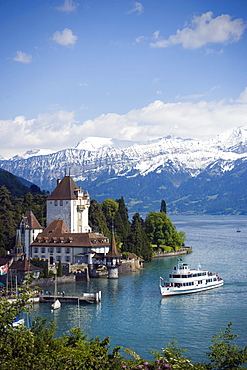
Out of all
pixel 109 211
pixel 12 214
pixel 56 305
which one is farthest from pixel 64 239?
pixel 109 211

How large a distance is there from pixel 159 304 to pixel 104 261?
2532 centimetres

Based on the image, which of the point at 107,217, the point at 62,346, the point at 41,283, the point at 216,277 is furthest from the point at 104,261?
the point at 62,346

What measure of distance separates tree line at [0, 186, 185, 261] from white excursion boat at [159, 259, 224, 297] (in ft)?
100

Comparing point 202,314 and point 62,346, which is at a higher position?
point 62,346

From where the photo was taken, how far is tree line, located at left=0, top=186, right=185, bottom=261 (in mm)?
108312

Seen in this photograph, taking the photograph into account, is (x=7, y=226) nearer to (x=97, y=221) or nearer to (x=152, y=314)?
(x=97, y=221)

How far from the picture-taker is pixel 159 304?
6994cm

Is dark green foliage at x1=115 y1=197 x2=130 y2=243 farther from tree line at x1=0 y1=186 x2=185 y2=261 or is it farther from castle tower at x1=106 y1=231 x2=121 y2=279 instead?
castle tower at x1=106 y1=231 x2=121 y2=279

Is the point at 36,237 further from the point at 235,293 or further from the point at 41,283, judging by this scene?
the point at 235,293

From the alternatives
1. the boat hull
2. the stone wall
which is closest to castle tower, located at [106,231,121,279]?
the stone wall

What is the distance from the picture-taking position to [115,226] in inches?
4941

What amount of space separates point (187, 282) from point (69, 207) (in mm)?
34859

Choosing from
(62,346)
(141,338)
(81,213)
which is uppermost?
(81,213)

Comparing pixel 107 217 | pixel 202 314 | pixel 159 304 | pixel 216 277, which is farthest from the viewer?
pixel 107 217
